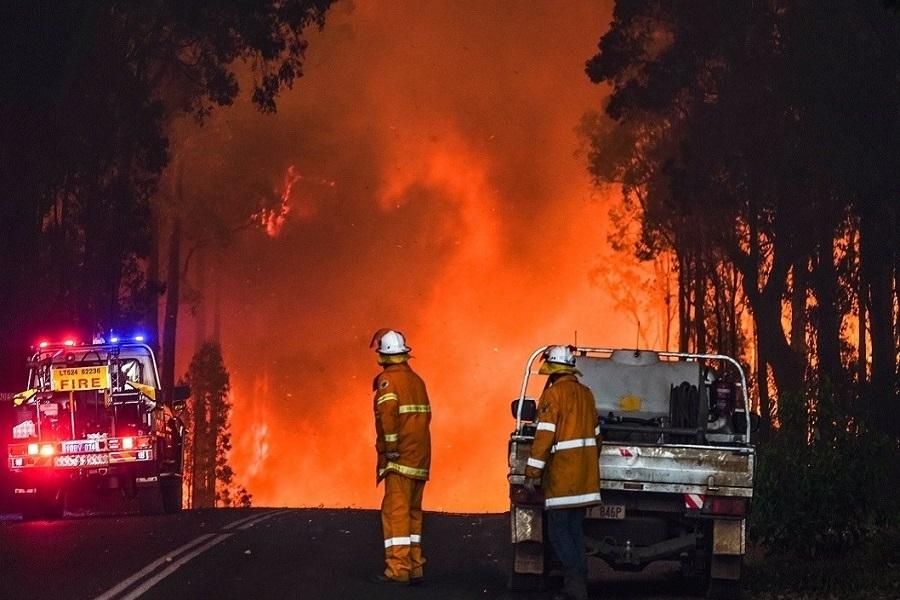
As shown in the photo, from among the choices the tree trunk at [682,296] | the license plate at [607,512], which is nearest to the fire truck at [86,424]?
Result: the license plate at [607,512]

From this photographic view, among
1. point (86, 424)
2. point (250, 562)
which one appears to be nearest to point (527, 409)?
point (250, 562)

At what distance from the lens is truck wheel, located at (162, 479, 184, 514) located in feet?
81.4

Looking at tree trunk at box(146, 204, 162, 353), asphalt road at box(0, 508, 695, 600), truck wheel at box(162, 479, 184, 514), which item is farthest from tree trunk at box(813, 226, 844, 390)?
asphalt road at box(0, 508, 695, 600)

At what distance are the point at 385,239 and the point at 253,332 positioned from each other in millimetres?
8168

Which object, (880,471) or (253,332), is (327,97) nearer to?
(253,332)

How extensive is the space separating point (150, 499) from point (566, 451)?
12.2m

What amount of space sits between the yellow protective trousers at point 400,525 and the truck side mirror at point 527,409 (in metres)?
1.03

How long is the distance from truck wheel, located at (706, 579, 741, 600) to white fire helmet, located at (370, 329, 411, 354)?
2963 millimetres

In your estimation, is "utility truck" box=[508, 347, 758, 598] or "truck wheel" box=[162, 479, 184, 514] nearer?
"utility truck" box=[508, 347, 758, 598]

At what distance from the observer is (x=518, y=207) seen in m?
85.4

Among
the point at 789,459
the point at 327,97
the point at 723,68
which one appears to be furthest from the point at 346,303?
the point at 789,459

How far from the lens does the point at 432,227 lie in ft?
289

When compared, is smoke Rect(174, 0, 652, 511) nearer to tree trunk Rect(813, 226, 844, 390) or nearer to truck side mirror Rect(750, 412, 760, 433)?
tree trunk Rect(813, 226, 844, 390)

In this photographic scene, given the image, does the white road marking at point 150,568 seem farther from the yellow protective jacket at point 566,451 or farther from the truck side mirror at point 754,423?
the truck side mirror at point 754,423
